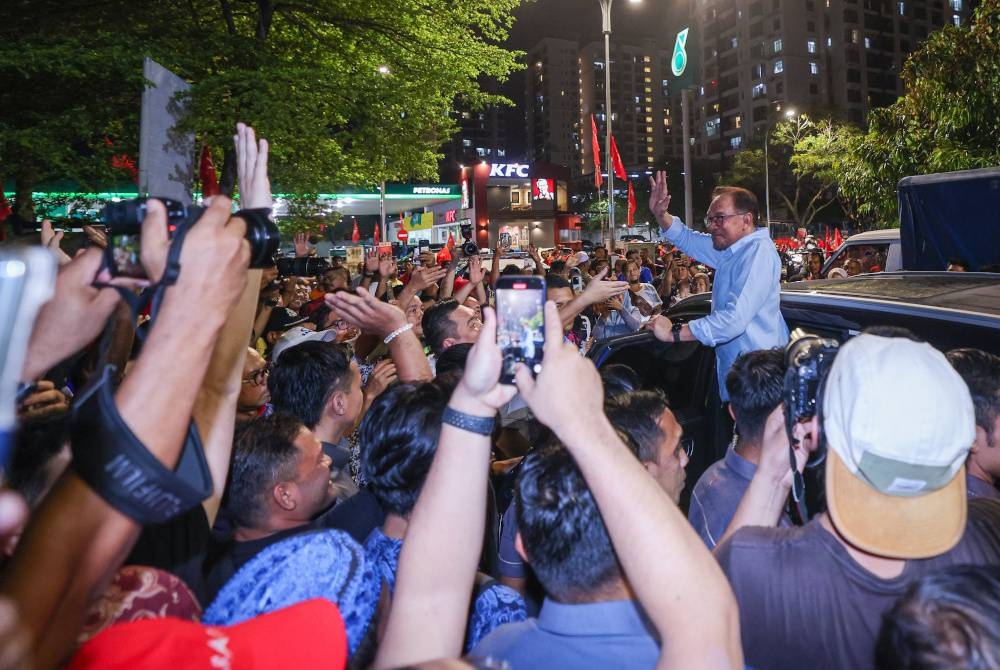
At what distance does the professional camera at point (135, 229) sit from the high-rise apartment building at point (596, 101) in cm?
15445

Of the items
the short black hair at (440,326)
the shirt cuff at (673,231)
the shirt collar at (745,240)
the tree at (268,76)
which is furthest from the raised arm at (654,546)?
the tree at (268,76)

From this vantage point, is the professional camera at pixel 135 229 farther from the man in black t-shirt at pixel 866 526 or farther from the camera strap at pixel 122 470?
the man in black t-shirt at pixel 866 526

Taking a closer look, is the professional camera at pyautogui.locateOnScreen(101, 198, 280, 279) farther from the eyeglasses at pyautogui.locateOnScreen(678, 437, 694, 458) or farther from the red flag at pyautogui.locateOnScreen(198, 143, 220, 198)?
the red flag at pyautogui.locateOnScreen(198, 143, 220, 198)

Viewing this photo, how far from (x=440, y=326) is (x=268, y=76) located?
654cm

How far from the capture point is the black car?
108 inches

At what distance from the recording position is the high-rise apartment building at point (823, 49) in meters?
82.8

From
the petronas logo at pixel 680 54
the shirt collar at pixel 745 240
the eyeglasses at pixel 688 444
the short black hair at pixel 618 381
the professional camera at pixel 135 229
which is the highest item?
the petronas logo at pixel 680 54

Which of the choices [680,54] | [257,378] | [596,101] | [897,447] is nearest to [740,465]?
[897,447]

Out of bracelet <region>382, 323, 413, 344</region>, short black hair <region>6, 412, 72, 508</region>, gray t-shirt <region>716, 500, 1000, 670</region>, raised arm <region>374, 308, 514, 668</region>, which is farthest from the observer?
bracelet <region>382, 323, 413, 344</region>

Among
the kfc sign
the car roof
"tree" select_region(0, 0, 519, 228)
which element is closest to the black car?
the car roof

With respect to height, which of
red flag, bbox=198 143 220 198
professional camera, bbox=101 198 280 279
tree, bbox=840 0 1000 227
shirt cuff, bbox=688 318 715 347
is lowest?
shirt cuff, bbox=688 318 715 347

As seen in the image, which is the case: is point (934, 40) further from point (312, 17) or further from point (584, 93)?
point (584, 93)

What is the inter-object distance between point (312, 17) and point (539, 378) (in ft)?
39.4

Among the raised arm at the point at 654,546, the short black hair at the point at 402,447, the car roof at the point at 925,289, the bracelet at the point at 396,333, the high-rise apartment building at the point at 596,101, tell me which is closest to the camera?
the raised arm at the point at 654,546
